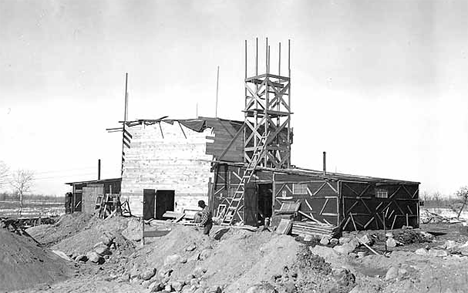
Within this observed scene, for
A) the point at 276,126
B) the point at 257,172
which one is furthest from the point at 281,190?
the point at 276,126

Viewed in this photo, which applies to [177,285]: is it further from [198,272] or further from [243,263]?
[243,263]

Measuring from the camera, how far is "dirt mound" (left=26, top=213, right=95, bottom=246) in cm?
3678

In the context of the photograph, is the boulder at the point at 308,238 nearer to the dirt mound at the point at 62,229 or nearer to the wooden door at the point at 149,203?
the wooden door at the point at 149,203

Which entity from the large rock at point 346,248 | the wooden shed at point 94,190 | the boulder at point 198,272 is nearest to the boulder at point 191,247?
the boulder at point 198,272

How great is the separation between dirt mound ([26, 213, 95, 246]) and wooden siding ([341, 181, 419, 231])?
20269 millimetres

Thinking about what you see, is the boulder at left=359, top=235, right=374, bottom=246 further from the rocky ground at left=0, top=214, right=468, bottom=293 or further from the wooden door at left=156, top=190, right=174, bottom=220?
the wooden door at left=156, top=190, right=174, bottom=220

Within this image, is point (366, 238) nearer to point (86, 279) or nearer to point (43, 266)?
point (86, 279)

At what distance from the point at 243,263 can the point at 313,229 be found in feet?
25.3

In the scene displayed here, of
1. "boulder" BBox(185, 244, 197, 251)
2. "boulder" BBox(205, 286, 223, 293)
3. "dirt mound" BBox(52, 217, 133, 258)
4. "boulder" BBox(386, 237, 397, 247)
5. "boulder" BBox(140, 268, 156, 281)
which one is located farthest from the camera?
"dirt mound" BBox(52, 217, 133, 258)

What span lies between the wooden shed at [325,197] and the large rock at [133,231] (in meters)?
5.53

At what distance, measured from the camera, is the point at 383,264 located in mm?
18234

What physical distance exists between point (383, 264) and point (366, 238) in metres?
7.41

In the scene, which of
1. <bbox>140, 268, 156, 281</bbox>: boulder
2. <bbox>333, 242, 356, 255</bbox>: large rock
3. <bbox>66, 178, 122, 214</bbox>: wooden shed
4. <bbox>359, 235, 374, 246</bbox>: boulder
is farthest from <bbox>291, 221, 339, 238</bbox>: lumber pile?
<bbox>66, 178, 122, 214</bbox>: wooden shed

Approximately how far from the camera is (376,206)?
29641 mm
